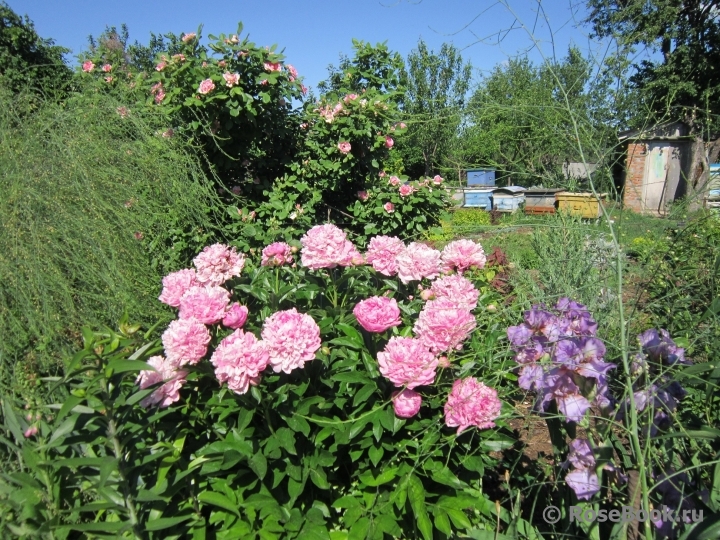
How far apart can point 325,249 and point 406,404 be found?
0.59 m

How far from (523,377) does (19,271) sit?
1.52 m

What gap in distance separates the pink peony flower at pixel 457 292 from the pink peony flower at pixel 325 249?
0.32m

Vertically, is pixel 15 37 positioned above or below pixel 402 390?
above

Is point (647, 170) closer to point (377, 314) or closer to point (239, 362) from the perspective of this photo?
point (377, 314)

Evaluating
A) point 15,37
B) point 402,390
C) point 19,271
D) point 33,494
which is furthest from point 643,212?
point 15,37

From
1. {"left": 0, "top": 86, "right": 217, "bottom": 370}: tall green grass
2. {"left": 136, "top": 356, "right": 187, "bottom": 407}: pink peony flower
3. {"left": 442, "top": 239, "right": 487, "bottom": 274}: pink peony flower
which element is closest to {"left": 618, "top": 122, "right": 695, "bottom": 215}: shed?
{"left": 442, "top": 239, "right": 487, "bottom": 274}: pink peony flower

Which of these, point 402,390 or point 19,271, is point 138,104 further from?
point 402,390

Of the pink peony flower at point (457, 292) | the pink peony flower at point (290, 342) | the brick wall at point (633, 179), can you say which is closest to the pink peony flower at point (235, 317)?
the pink peony flower at point (290, 342)

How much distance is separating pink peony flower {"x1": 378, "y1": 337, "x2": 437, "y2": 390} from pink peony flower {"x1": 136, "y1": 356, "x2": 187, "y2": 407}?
0.53 meters

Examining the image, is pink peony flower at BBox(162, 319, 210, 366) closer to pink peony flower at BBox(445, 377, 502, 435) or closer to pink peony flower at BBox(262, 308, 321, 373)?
pink peony flower at BBox(262, 308, 321, 373)

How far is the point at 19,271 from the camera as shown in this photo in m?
1.58

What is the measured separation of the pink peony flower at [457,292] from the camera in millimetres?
1404

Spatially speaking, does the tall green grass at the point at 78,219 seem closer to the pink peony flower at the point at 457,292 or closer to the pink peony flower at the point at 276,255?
the pink peony flower at the point at 276,255

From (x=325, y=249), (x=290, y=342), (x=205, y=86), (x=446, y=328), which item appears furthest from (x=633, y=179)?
(x=205, y=86)
